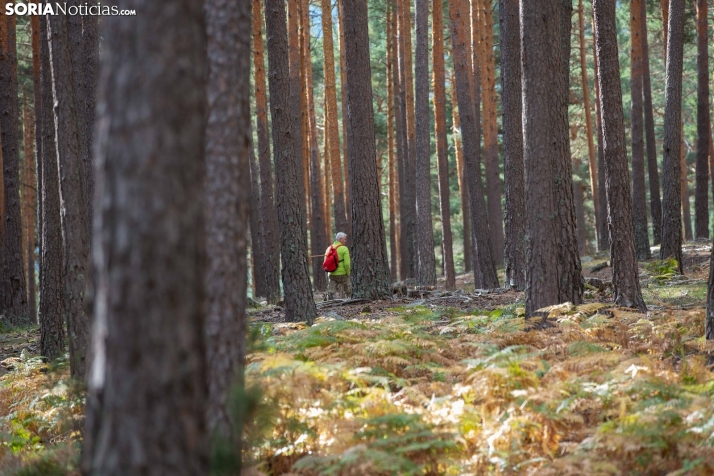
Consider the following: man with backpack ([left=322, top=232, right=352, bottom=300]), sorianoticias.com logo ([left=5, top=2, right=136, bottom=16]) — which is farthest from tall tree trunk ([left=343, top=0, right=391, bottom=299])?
sorianoticias.com logo ([left=5, top=2, right=136, bottom=16])

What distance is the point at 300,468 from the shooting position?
13.6 feet

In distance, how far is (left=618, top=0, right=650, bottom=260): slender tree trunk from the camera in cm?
1830

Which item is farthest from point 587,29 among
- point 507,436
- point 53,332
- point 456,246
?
point 507,436

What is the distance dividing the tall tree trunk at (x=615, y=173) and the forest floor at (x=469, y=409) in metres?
1.65

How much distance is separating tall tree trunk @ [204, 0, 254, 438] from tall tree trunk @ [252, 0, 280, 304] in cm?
1287

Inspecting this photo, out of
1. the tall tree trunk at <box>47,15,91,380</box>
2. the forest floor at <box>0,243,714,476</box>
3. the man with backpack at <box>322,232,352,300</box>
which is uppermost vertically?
the tall tree trunk at <box>47,15,91,380</box>

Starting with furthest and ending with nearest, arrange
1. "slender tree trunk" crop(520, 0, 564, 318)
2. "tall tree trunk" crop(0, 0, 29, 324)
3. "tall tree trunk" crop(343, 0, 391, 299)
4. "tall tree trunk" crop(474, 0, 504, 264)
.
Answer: "tall tree trunk" crop(474, 0, 504, 264), "tall tree trunk" crop(0, 0, 29, 324), "tall tree trunk" crop(343, 0, 391, 299), "slender tree trunk" crop(520, 0, 564, 318)

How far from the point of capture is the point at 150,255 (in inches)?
97.1

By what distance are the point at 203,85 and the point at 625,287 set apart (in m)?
7.52

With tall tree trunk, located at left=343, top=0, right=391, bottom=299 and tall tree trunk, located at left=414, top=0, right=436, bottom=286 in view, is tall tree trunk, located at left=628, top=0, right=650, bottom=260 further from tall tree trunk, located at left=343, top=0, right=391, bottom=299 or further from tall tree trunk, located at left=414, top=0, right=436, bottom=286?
tall tree trunk, located at left=343, top=0, right=391, bottom=299

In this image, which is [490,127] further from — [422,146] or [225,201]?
[225,201]

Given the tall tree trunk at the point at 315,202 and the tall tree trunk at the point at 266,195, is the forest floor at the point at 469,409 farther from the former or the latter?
the tall tree trunk at the point at 315,202

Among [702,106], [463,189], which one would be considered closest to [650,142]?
[702,106]

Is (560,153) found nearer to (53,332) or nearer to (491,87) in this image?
(53,332)
